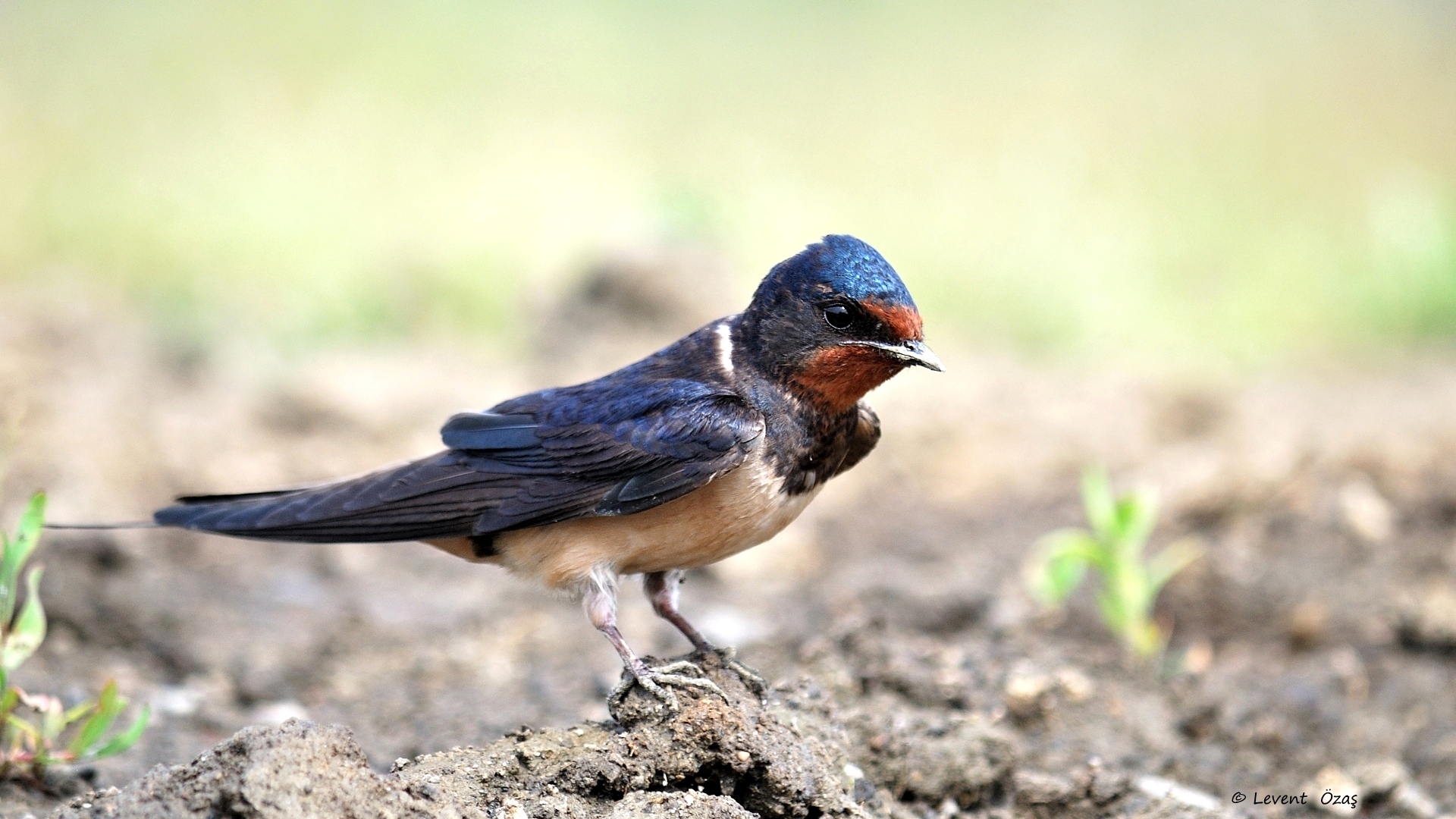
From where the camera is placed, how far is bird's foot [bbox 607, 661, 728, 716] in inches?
120

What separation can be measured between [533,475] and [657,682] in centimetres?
76

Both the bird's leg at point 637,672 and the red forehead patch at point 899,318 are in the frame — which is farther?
the red forehead patch at point 899,318

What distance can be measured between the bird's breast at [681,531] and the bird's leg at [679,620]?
5.0 inches

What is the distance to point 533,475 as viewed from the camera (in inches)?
143

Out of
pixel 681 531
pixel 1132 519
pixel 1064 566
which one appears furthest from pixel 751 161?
pixel 681 531

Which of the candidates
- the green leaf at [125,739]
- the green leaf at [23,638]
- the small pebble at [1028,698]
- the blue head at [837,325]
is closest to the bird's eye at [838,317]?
the blue head at [837,325]

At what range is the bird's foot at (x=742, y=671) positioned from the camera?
3.26 meters

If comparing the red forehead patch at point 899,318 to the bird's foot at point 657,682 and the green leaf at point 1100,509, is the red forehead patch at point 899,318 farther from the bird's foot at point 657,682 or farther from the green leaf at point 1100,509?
the green leaf at point 1100,509

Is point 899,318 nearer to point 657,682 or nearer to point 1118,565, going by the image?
point 657,682

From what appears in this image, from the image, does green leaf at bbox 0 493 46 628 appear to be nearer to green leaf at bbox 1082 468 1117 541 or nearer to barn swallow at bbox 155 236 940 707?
barn swallow at bbox 155 236 940 707

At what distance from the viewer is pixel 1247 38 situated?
48.4 feet

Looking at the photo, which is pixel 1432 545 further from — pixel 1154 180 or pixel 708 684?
pixel 1154 180

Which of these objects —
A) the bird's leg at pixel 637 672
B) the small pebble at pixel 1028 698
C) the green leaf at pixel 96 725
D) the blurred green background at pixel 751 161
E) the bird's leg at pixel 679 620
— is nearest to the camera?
the bird's leg at pixel 637 672

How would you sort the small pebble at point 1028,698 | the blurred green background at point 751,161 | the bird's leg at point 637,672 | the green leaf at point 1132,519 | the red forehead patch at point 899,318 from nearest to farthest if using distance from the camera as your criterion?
the bird's leg at point 637,672
the red forehead patch at point 899,318
the small pebble at point 1028,698
the green leaf at point 1132,519
the blurred green background at point 751,161
